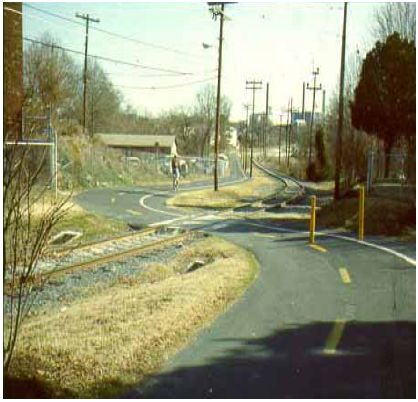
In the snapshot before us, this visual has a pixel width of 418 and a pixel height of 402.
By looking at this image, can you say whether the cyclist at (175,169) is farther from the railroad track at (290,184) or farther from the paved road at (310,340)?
the railroad track at (290,184)

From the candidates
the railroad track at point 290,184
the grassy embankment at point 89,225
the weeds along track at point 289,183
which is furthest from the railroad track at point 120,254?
the weeds along track at point 289,183

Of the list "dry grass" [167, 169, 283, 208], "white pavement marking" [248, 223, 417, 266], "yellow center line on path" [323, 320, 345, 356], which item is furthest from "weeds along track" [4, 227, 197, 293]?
"dry grass" [167, 169, 283, 208]

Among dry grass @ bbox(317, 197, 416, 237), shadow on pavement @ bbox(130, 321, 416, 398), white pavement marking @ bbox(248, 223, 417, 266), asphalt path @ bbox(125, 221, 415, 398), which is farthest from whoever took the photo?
dry grass @ bbox(317, 197, 416, 237)

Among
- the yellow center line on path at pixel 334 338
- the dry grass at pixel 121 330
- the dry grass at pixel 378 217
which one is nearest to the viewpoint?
the dry grass at pixel 121 330

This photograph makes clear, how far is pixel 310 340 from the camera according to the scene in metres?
7.16

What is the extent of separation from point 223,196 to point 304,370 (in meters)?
20.4

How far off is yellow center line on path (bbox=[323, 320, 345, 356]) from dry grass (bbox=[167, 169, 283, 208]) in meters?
16.7

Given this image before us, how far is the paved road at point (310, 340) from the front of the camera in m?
5.73

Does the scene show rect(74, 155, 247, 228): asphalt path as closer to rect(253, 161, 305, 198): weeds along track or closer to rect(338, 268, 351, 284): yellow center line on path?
rect(253, 161, 305, 198): weeds along track

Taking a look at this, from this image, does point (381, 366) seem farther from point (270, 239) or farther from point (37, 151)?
point (270, 239)

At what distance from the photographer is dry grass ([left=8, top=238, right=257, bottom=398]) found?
608 cm

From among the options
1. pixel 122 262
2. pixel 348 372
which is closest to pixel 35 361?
pixel 348 372

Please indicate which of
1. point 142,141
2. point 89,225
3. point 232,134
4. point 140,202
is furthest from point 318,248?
point 140,202

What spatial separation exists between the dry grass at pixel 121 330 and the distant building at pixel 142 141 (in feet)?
8.99
